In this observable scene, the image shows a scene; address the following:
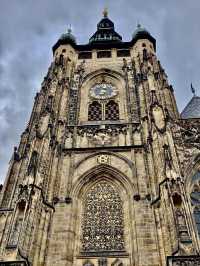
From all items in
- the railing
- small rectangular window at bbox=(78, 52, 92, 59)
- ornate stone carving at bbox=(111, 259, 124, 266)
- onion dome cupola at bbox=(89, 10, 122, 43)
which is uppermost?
onion dome cupola at bbox=(89, 10, 122, 43)

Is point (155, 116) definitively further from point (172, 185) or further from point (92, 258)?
point (92, 258)

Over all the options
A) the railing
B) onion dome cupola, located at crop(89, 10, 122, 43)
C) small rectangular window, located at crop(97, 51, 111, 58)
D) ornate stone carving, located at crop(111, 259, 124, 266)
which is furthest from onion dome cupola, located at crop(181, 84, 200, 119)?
the railing

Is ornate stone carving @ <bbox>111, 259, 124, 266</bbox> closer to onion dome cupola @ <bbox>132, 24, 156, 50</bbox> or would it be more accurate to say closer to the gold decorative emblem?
the gold decorative emblem

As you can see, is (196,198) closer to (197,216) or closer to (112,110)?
(197,216)

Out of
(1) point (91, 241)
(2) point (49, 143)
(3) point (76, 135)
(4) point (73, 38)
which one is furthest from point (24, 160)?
(4) point (73, 38)

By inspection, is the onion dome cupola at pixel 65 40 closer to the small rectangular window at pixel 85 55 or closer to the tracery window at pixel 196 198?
the small rectangular window at pixel 85 55

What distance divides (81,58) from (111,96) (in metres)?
4.91

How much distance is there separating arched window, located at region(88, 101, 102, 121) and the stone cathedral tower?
0.06 m

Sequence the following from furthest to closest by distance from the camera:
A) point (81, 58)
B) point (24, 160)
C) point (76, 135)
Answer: point (81, 58), point (76, 135), point (24, 160)

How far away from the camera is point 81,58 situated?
26.3 meters

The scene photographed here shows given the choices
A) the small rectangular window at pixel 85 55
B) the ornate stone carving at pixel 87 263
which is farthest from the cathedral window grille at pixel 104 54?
the ornate stone carving at pixel 87 263

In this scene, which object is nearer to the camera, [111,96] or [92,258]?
[92,258]

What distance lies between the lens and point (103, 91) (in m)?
23.5

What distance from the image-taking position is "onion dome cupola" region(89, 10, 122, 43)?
32.1 m
